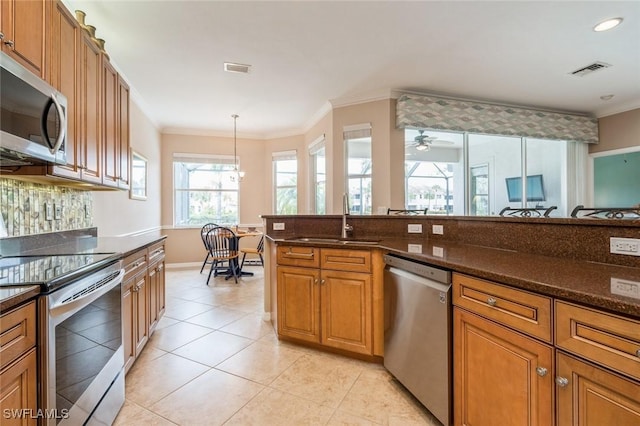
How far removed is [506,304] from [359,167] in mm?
3476

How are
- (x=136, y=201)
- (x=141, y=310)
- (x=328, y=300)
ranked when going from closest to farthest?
(x=141, y=310) → (x=328, y=300) → (x=136, y=201)

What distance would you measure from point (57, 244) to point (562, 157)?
7.37 meters

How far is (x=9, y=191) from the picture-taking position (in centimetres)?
173

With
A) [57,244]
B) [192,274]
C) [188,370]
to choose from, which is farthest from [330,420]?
[192,274]

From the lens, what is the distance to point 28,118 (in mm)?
1379

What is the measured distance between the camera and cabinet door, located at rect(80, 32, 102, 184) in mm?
1967

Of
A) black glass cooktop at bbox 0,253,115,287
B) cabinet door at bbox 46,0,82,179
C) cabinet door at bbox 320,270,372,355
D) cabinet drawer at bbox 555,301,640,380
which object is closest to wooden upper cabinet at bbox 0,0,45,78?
cabinet door at bbox 46,0,82,179

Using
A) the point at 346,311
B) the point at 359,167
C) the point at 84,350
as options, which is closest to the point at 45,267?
the point at 84,350

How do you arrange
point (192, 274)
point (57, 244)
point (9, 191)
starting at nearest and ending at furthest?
point (9, 191), point (57, 244), point (192, 274)

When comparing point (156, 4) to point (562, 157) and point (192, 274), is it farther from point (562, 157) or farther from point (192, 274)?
point (562, 157)

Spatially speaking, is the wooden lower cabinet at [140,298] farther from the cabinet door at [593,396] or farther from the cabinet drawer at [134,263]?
the cabinet door at [593,396]

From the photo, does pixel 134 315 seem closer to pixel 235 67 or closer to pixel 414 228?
pixel 414 228

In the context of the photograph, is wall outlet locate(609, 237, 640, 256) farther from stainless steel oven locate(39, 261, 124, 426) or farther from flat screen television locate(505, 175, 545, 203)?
flat screen television locate(505, 175, 545, 203)

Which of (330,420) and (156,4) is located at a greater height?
(156,4)
